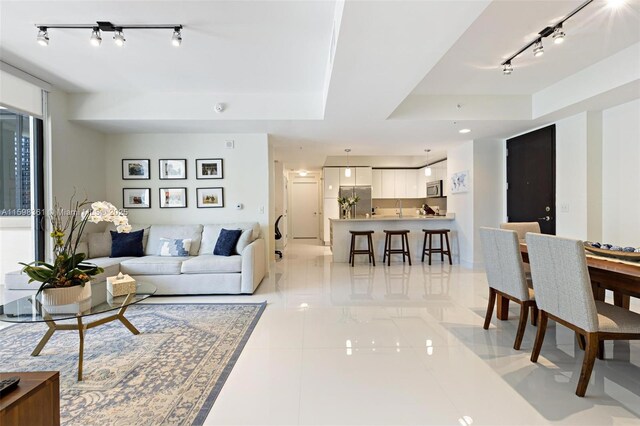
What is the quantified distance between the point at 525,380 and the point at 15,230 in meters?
5.42

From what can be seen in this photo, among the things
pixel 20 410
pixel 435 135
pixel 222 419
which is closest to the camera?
pixel 20 410

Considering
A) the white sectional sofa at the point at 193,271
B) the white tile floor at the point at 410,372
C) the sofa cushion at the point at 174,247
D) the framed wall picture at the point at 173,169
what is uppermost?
the framed wall picture at the point at 173,169

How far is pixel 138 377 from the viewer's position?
207cm

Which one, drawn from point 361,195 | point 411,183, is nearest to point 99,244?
point 361,195

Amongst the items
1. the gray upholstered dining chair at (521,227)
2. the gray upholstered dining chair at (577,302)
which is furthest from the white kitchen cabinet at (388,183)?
the gray upholstered dining chair at (577,302)

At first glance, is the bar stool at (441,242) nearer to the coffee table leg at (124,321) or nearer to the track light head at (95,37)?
the coffee table leg at (124,321)

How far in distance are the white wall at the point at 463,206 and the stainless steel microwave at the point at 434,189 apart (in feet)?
2.96

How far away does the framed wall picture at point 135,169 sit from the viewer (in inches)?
199

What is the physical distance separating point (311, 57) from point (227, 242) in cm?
258

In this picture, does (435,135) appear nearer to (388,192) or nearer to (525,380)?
(388,192)

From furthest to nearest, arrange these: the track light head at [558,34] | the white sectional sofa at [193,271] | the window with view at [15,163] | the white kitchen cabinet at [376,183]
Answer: the white kitchen cabinet at [376,183]
the white sectional sofa at [193,271]
the window with view at [15,163]
the track light head at [558,34]

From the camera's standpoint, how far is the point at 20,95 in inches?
139

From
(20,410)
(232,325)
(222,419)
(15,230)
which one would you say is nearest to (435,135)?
(232,325)

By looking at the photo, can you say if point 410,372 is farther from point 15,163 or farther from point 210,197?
point 15,163
